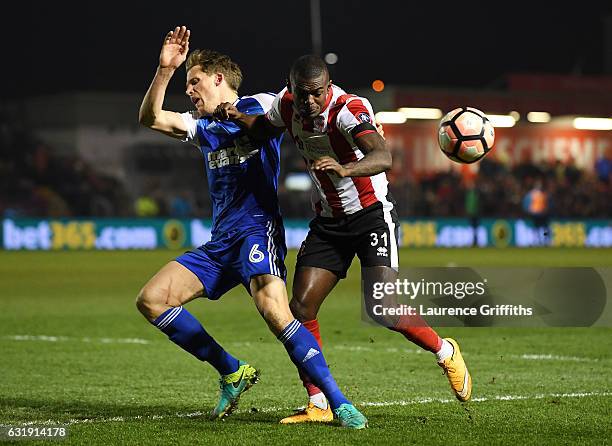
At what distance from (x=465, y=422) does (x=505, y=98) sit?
33.7 m

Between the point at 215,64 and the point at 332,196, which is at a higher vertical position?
the point at 215,64

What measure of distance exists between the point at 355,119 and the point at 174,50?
1226 mm

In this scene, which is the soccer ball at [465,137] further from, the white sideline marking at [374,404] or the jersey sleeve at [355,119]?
the white sideline marking at [374,404]

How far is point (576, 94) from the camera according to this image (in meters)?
40.8

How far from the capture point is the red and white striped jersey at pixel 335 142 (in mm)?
6547

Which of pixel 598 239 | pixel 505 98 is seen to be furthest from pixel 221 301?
pixel 505 98

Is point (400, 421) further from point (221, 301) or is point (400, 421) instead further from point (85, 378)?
point (221, 301)

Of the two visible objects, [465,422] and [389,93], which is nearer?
[465,422]

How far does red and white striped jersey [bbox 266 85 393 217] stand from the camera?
21.5ft

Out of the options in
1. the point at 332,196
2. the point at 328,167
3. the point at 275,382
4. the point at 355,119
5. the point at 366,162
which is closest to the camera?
the point at 328,167

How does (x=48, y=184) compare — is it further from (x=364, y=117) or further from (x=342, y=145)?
(x=364, y=117)

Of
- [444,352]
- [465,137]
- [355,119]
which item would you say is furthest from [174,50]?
[444,352]

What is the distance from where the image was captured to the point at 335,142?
6.71m

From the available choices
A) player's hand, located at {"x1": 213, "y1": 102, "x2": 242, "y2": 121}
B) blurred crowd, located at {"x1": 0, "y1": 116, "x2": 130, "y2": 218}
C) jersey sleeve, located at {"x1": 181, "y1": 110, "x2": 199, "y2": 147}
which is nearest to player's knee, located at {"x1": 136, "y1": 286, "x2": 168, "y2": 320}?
jersey sleeve, located at {"x1": 181, "y1": 110, "x2": 199, "y2": 147}
